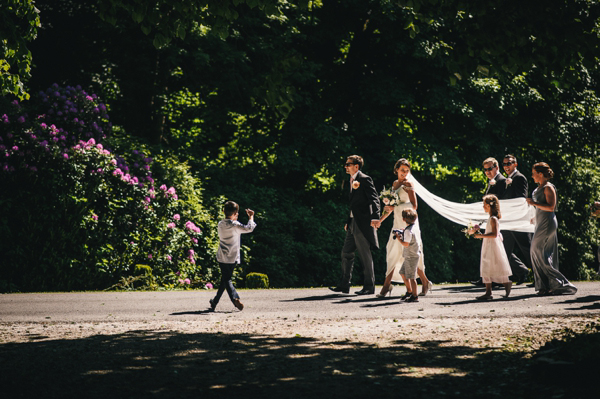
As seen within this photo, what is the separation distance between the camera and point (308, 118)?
19.0m

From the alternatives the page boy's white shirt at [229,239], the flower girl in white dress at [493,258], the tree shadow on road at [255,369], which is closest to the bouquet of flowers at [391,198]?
the flower girl in white dress at [493,258]

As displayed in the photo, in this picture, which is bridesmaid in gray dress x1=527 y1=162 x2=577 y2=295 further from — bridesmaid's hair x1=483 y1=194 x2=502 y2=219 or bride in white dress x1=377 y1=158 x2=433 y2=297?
bride in white dress x1=377 y1=158 x2=433 y2=297

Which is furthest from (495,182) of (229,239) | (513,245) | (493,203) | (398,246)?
(229,239)

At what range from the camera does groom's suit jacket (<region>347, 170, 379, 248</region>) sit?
11531mm

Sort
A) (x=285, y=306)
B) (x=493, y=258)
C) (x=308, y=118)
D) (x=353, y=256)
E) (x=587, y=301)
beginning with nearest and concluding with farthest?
1. (x=587, y=301)
2. (x=285, y=306)
3. (x=493, y=258)
4. (x=353, y=256)
5. (x=308, y=118)

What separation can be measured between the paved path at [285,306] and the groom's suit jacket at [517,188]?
1.71 meters

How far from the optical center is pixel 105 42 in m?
20.8

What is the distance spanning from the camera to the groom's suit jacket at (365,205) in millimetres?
11531

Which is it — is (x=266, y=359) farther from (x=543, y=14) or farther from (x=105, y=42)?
(x=105, y=42)

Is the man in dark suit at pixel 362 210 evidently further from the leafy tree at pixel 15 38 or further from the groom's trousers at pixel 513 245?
the leafy tree at pixel 15 38

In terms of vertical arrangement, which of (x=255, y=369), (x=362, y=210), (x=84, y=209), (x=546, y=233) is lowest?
(x=255, y=369)

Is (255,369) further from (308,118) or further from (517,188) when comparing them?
(308,118)

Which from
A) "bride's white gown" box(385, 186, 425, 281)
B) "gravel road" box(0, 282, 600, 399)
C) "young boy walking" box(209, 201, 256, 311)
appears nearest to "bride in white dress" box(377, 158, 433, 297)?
"bride's white gown" box(385, 186, 425, 281)

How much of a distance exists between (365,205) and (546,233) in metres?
2.87
